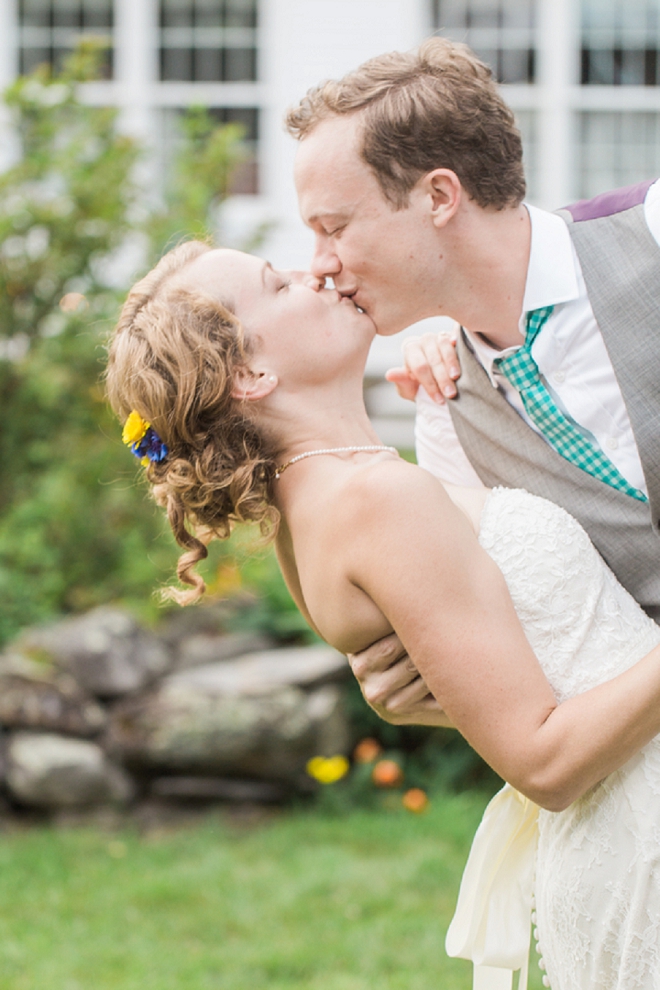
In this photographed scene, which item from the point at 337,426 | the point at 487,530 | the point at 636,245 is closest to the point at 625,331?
the point at 636,245

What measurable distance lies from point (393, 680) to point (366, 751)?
3.30 m

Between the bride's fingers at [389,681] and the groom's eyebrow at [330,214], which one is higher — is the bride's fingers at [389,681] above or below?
below

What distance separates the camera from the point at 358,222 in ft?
7.30

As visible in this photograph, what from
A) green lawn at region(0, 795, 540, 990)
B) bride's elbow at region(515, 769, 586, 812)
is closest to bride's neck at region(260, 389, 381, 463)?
bride's elbow at region(515, 769, 586, 812)

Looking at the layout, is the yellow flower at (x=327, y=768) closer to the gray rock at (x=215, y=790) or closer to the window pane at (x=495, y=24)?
the gray rock at (x=215, y=790)

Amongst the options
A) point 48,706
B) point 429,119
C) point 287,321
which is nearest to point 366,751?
point 48,706

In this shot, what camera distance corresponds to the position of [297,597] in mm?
2551

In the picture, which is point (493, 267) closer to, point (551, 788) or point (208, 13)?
point (551, 788)

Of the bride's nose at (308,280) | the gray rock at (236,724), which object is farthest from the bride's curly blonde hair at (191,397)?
the gray rock at (236,724)

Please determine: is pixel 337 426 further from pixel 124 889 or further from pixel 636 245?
pixel 124 889

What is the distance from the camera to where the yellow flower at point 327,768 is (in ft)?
16.7

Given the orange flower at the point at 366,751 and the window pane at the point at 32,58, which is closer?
Result: the orange flower at the point at 366,751

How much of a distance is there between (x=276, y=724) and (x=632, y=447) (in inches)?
129

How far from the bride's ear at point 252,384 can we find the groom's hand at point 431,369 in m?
0.38
